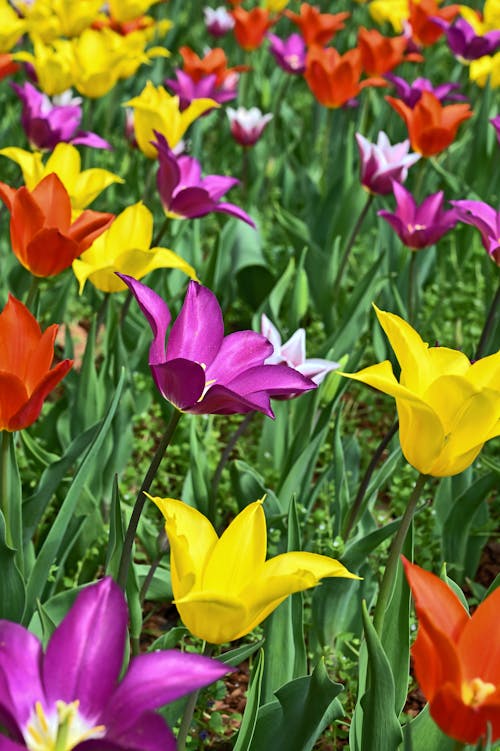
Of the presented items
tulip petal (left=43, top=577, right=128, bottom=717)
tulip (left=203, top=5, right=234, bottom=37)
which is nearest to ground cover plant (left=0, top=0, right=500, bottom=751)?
tulip petal (left=43, top=577, right=128, bottom=717)

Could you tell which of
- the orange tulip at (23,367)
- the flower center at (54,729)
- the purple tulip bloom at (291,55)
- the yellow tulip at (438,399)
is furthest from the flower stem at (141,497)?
the purple tulip bloom at (291,55)

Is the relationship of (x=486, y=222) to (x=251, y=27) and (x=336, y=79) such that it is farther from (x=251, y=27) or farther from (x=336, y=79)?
(x=251, y=27)

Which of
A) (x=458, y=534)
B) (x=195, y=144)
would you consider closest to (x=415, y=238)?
(x=458, y=534)

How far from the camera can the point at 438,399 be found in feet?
3.90

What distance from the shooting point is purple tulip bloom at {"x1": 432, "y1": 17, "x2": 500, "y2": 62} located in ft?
12.8

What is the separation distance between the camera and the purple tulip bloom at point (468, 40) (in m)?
3.91

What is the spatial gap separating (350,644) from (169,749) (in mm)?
1171

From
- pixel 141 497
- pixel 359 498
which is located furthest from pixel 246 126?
pixel 141 497

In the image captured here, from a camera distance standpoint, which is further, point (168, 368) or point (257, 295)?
point (257, 295)

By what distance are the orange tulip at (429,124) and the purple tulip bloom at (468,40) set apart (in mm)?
1093

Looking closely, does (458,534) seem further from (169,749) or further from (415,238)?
(169,749)

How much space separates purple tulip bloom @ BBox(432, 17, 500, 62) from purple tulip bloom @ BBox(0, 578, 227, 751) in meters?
3.44

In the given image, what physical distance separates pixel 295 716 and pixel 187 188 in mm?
1280

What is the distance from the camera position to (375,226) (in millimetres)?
3535
